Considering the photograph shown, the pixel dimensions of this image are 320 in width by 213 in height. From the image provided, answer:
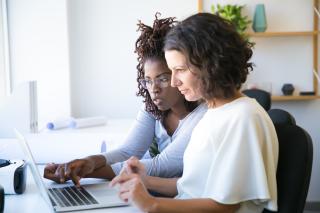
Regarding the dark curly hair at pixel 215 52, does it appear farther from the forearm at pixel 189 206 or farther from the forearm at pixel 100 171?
the forearm at pixel 100 171

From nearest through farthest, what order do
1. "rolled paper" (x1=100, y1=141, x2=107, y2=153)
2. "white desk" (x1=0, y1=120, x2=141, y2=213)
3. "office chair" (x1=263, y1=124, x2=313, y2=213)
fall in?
"office chair" (x1=263, y1=124, x2=313, y2=213)
"white desk" (x1=0, y1=120, x2=141, y2=213)
"rolled paper" (x1=100, y1=141, x2=107, y2=153)

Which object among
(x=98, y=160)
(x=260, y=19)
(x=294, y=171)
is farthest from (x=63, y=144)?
(x=260, y=19)

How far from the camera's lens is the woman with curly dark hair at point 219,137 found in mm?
1072

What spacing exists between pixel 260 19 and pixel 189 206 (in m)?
2.31

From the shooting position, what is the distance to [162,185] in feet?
4.62

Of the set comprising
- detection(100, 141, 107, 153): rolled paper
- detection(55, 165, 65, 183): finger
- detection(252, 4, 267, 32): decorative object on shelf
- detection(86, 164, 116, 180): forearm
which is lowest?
detection(100, 141, 107, 153): rolled paper

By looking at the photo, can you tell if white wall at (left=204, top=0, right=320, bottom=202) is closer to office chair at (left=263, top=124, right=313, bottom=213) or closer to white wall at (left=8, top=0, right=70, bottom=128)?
white wall at (left=8, top=0, right=70, bottom=128)

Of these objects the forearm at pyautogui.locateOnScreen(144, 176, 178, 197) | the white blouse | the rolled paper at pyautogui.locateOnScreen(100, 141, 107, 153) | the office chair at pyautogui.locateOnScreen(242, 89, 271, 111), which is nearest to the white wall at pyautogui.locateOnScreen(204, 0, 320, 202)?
the office chair at pyautogui.locateOnScreen(242, 89, 271, 111)

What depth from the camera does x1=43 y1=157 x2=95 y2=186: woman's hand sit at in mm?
1546

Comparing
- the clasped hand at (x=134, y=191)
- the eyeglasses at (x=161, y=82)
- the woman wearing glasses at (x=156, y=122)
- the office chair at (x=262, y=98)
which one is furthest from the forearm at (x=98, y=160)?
the office chair at (x=262, y=98)

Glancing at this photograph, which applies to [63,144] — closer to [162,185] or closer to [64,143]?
[64,143]

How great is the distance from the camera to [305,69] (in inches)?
130

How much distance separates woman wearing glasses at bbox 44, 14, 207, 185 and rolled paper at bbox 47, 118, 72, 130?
0.90 metres

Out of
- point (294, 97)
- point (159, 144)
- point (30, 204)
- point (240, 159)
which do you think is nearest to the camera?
point (240, 159)
